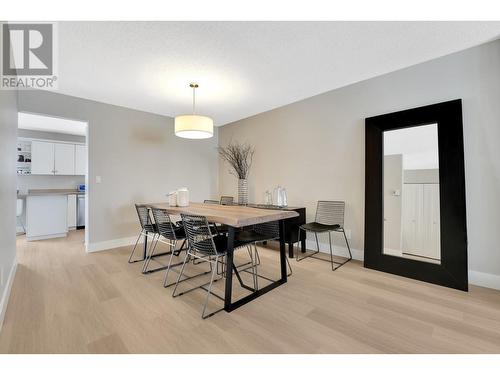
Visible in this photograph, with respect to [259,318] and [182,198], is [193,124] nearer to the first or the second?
[182,198]

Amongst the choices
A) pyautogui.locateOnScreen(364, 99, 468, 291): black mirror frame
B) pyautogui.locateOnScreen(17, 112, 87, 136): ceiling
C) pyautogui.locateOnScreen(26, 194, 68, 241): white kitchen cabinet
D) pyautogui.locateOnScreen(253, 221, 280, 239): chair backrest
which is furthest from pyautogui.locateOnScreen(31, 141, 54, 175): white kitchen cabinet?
pyautogui.locateOnScreen(364, 99, 468, 291): black mirror frame

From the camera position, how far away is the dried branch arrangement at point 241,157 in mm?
4367

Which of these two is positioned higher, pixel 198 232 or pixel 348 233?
pixel 198 232

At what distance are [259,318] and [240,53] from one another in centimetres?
244

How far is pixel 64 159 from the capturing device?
18.2ft

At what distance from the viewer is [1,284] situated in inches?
70.1

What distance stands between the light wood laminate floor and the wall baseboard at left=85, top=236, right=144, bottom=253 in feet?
2.76

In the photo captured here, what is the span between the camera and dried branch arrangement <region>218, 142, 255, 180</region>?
437 centimetres

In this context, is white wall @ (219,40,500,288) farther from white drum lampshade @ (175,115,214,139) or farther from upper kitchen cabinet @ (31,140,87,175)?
upper kitchen cabinet @ (31,140,87,175)

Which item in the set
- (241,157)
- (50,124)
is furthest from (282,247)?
(50,124)

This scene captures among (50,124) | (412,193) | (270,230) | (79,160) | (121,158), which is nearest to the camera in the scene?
(270,230)

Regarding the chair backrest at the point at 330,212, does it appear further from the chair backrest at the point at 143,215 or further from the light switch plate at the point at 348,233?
the chair backrest at the point at 143,215

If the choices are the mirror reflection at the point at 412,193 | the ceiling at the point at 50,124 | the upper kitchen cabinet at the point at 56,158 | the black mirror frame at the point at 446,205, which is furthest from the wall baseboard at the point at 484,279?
the upper kitchen cabinet at the point at 56,158
